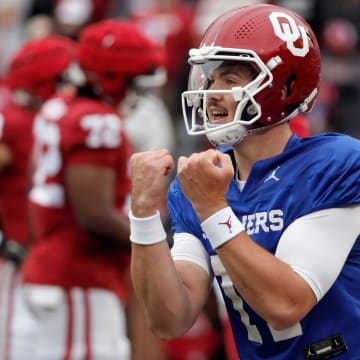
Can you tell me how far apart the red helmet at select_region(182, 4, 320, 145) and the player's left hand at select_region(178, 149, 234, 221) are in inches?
6.8

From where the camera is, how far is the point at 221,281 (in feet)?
10.2

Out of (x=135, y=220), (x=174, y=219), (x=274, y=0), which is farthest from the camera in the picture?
(x=274, y=0)

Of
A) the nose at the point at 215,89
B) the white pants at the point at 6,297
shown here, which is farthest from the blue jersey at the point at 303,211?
the white pants at the point at 6,297

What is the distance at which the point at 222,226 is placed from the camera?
2.79 meters

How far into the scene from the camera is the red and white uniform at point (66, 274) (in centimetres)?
501

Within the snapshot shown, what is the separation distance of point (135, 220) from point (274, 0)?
6777 mm

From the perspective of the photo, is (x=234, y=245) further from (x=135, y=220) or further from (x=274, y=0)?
(x=274, y=0)

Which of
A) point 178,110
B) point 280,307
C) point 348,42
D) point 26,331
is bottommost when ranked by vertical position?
point 178,110

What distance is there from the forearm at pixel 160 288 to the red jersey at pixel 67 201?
75.0 inches

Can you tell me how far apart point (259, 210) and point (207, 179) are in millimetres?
257

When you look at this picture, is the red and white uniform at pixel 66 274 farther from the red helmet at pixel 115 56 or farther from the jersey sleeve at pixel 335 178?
the jersey sleeve at pixel 335 178

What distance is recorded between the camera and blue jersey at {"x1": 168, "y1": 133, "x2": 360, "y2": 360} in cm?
290

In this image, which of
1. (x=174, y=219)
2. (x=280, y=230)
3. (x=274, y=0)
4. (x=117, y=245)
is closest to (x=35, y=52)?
(x=117, y=245)

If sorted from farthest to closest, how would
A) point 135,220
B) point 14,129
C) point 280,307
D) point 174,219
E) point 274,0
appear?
1. point 274,0
2. point 14,129
3. point 174,219
4. point 135,220
5. point 280,307
